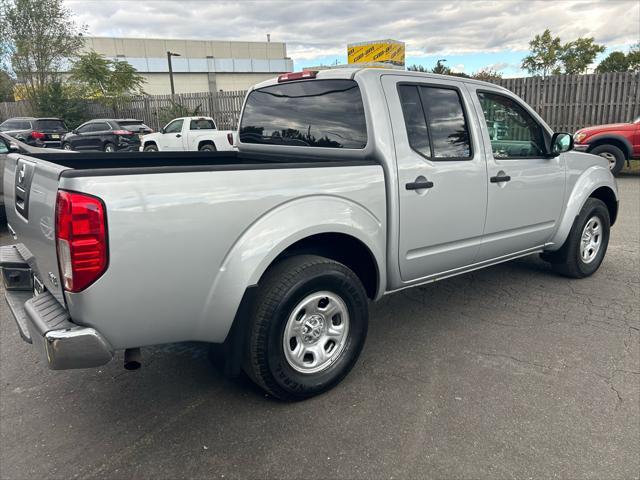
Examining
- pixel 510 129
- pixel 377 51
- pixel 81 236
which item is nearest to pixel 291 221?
Result: pixel 81 236

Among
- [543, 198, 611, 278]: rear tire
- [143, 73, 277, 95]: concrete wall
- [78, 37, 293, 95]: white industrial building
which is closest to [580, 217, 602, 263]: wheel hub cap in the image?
[543, 198, 611, 278]: rear tire

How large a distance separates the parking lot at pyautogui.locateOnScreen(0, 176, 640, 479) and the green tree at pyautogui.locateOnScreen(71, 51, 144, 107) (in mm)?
27932

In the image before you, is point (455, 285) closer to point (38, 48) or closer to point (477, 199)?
point (477, 199)

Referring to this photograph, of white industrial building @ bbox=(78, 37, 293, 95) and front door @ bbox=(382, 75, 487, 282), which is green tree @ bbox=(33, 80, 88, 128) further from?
front door @ bbox=(382, 75, 487, 282)

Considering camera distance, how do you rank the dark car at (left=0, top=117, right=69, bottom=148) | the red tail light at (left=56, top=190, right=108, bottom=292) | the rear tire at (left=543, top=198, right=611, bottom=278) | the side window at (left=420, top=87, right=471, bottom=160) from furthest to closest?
the dark car at (left=0, top=117, right=69, bottom=148) < the rear tire at (left=543, top=198, right=611, bottom=278) < the side window at (left=420, top=87, right=471, bottom=160) < the red tail light at (left=56, top=190, right=108, bottom=292)

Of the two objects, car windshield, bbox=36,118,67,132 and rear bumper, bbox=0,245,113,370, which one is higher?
car windshield, bbox=36,118,67,132

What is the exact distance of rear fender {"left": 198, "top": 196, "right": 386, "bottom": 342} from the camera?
2486mm

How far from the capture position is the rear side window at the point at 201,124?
54.0 ft

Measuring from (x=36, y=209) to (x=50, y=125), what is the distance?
74.3 feet

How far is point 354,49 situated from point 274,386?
561 cm

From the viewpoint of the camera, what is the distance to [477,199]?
3.69 m

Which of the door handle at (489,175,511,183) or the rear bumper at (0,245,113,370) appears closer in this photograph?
the rear bumper at (0,245,113,370)

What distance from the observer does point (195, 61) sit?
6000 centimetres

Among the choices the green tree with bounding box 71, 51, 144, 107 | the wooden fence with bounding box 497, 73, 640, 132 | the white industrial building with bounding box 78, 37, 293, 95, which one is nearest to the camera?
the wooden fence with bounding box 497, 73, 640, 132
